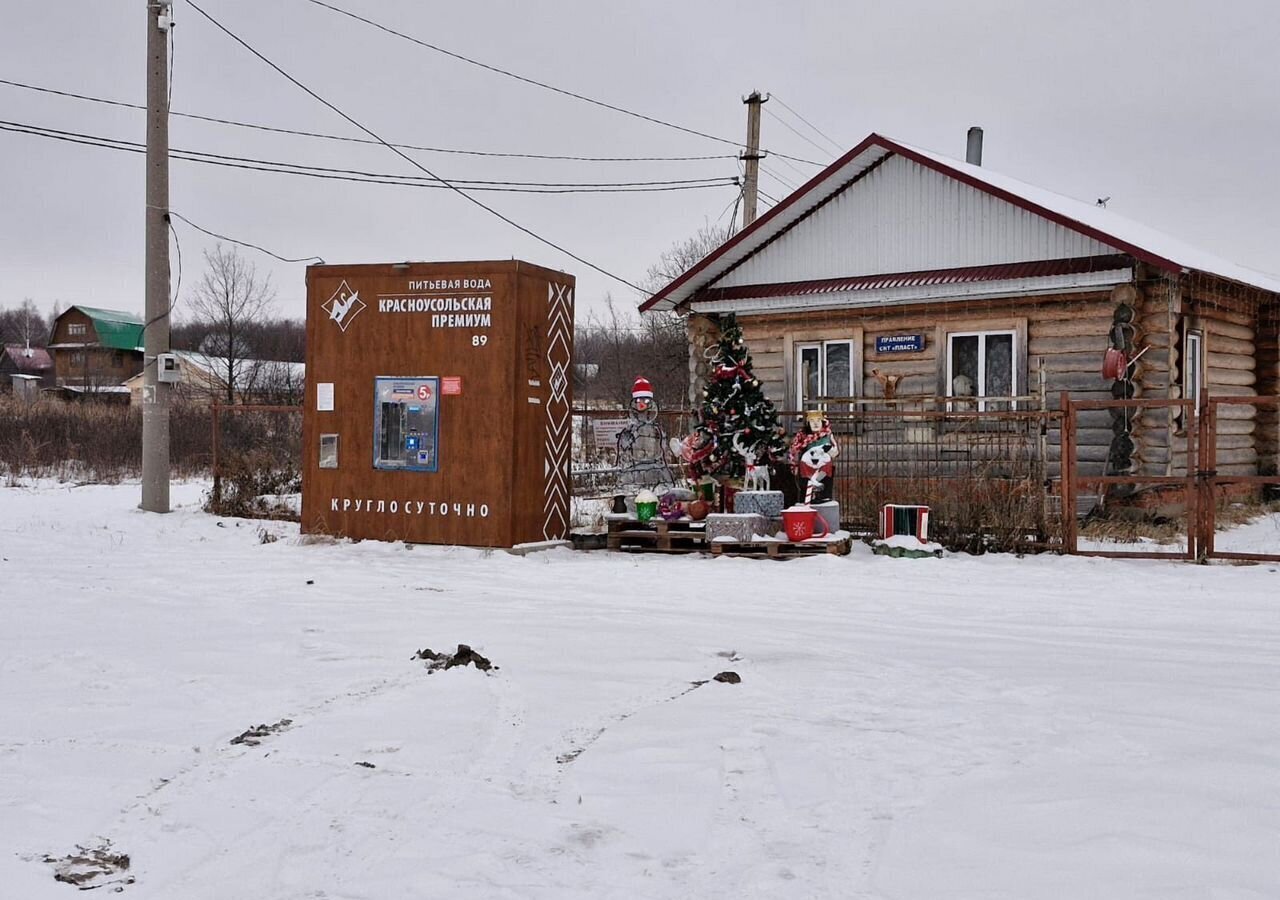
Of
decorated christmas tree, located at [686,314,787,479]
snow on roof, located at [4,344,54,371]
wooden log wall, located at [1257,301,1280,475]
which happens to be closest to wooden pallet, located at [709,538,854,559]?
decorated christmas tree, located at [686,314,787,479]

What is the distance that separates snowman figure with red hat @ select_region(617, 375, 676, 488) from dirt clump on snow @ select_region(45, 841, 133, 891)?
1058 centimetres

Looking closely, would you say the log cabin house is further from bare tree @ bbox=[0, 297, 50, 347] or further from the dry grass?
bare tree @ bbox=[0, 297, 50, 347]

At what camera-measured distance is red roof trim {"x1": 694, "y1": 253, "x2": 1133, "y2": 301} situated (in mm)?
15562

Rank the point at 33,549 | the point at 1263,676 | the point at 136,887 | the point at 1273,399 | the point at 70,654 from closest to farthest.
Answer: the point at 136,887 < the point at 1263,676 < the point at 70,654 < the point at 1273,399 < the point at 33,549

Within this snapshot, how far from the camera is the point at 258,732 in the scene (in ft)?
18.1

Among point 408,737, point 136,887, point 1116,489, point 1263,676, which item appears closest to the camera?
point 136,887

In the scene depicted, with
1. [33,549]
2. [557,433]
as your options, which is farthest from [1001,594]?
[33,549]

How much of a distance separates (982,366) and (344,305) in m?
9.21

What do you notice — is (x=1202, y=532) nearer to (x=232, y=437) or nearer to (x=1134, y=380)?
(x=1134, y=380)

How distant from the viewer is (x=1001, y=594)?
10.0 m

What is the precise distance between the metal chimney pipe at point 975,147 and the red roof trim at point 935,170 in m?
7.57

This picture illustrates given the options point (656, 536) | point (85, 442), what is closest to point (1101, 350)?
point (656, 536)

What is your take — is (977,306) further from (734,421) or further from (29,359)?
(29,359)

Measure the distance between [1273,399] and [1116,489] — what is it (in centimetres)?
401
